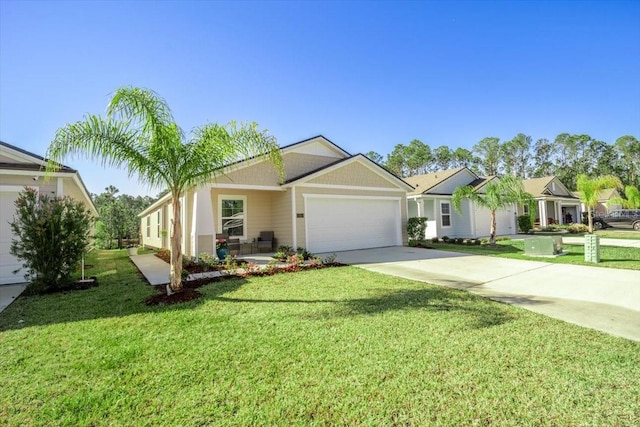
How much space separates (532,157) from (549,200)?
35088 mm

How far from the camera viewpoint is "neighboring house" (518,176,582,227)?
90.1 feet

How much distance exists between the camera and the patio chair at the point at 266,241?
14.3m

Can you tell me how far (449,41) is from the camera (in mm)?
13359

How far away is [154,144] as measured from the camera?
638cm

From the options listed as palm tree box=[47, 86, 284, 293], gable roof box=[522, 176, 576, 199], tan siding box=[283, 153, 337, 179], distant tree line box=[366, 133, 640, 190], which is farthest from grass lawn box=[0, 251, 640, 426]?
distant tree line box=[366, 133, 640, 190]

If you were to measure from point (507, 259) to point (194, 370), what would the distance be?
37.4 ft

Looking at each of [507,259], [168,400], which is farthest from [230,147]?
[507,259]

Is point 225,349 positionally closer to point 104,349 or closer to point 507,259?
point 104,349

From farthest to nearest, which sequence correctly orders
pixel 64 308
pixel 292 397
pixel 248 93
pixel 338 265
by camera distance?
1. pixel 248 93
2. pixel 338 265
3. pixel 64 308
4. pixel 292 397

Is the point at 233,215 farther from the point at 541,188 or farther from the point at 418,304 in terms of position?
the point at 541,188

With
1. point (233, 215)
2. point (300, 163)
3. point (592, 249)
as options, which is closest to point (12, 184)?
point (233, 215)

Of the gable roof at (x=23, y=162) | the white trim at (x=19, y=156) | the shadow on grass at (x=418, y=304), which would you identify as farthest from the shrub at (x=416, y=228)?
the white trim at (x=19, y=156)

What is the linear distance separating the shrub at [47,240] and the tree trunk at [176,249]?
325cm

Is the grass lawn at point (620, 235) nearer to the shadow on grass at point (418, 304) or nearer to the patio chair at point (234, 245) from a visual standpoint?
the shadow on grass at point (418, 304)
